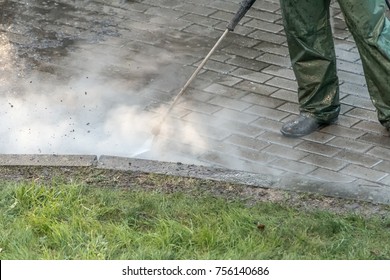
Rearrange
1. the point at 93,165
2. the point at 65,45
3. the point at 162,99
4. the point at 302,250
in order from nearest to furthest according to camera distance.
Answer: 1. the point at 302,250
2. the point at 93,165
3. the point at 162,99
4. the point at 65,45

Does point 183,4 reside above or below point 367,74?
below

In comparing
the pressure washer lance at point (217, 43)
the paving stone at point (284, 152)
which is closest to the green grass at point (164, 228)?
the paving stone at point (284, 152)

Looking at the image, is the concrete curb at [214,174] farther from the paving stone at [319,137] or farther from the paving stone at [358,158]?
the paving stone at [319,137]

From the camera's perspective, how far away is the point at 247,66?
8.96 metres

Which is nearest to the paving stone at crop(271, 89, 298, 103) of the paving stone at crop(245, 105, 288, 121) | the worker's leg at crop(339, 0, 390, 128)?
the paving stone at crop(245, 105, 288, 121)

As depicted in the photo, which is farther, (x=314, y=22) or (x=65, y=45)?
(x=65, y=45)

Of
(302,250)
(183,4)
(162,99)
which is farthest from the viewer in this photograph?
(183,4)

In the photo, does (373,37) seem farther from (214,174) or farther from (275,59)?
(275,59)

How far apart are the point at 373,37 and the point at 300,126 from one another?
786 mm

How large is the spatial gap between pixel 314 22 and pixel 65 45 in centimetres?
227

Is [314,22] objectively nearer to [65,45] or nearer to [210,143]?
[210,143]

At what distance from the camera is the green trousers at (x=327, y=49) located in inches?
294

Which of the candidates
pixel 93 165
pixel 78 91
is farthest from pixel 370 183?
pixel 78 91

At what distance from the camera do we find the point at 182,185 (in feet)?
23.2
